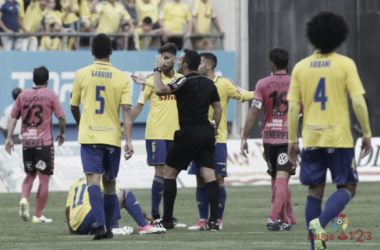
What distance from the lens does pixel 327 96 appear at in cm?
580

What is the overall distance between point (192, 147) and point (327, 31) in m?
2.72

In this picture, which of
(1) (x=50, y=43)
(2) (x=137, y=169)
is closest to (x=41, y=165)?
(2) (x=137, y=169)

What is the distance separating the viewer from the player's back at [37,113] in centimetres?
1035

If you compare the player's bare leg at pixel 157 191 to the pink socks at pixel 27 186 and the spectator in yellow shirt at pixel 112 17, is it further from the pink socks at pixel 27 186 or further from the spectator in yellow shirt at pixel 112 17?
the spectator in yellow shirt at pixel 112 17

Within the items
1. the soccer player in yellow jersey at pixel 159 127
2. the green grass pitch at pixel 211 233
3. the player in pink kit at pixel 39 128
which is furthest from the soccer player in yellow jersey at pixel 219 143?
the player in pink kit at pixel 39 128

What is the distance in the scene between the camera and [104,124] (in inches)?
295

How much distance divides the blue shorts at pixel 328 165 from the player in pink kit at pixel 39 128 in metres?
5.29

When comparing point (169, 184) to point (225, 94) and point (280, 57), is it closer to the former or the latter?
point (225, 94)

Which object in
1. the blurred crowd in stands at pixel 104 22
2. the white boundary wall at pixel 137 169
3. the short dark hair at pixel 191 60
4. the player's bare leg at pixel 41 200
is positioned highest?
the blurred crowd in stands at pixel 104 22

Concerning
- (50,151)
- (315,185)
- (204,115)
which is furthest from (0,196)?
(315,185)

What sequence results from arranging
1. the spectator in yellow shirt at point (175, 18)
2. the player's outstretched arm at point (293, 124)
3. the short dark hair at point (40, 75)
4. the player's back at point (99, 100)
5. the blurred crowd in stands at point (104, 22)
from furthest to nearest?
1. the spectator in yellow shirt at point (175, 18)
2. the blurred crowd in stands at point (104, 22)
3. the short dark hair at point (40, 75)
4. the player's back at point (99, 100)
5. the player's outstretched arm at point (293, 124)

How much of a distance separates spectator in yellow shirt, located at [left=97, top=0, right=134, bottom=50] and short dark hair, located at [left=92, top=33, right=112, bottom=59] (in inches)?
533

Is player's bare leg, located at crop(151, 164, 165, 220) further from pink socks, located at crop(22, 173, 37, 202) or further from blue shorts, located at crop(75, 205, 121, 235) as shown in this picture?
pink socks, located at crop(22, 173, 37, 202)

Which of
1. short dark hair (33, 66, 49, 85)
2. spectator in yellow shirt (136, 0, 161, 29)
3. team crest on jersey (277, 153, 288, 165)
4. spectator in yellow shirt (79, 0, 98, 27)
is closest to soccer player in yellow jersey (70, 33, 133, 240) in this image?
team crest on jersey (277, 153, 288, 165)
